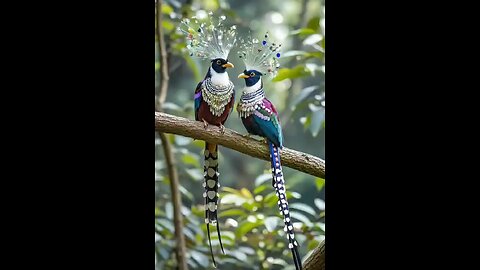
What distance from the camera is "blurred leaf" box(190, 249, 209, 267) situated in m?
2.11

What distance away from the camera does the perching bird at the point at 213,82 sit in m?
1.68

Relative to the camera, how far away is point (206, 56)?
1.70 m

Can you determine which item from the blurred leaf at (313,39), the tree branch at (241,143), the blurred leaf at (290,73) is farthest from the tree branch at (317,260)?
the blurred leaf at (313,39)

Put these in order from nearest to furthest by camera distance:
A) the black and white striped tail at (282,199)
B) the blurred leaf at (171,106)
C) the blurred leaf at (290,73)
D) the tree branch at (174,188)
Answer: the black and white striped tail at (282,199) → the blurred leaf at (290,73) → the tree branch at (174,188) → the blurred leaf at (171,106)

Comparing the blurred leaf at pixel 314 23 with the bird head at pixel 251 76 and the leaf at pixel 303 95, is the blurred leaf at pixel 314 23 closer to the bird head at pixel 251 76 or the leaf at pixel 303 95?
the leaf at pixel 303 95

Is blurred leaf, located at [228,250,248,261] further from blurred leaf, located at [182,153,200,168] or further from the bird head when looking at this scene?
the bird head

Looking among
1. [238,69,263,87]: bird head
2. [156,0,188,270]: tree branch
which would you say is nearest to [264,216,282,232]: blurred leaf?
[156,0,188,270]: tree branch

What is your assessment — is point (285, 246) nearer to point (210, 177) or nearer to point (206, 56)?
point (210, 177)

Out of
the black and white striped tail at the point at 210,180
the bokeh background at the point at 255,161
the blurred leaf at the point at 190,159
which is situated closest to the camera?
the black and white striped tail at the point at 210,180
